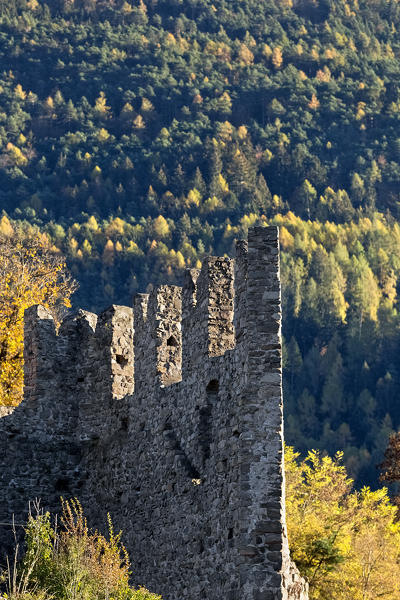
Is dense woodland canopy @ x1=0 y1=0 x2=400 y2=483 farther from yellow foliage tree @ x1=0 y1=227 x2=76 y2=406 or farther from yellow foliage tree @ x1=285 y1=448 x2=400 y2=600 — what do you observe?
yellow foliage tree @ x1=285 y1=448 x2=400 y2=600

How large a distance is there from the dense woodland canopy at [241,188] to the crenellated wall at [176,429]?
82.8m

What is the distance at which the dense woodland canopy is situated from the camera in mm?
137625

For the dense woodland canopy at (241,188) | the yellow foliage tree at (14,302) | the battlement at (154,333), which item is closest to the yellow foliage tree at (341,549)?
the battlement at (154,333)

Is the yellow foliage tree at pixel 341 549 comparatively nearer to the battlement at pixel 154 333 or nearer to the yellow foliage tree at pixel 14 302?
the battlement at pixel 154 333

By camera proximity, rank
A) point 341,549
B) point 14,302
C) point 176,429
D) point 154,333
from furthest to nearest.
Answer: point 14,302, point 341,549, point 154,333, point 176,429

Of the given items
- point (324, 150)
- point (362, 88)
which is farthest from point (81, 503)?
point (362, 88)

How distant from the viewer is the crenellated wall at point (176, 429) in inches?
909

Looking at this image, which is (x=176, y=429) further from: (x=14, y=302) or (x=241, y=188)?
(x=241, y=188)

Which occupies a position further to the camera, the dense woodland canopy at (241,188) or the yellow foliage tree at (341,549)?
the dense woodland canopy at (241,188)

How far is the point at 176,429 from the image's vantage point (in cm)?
2694

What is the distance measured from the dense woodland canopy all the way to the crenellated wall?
82.8 m

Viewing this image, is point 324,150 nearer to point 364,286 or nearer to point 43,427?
point 364,286

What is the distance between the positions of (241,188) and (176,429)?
458 feet

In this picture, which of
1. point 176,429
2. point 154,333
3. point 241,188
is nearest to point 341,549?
point 176,429
